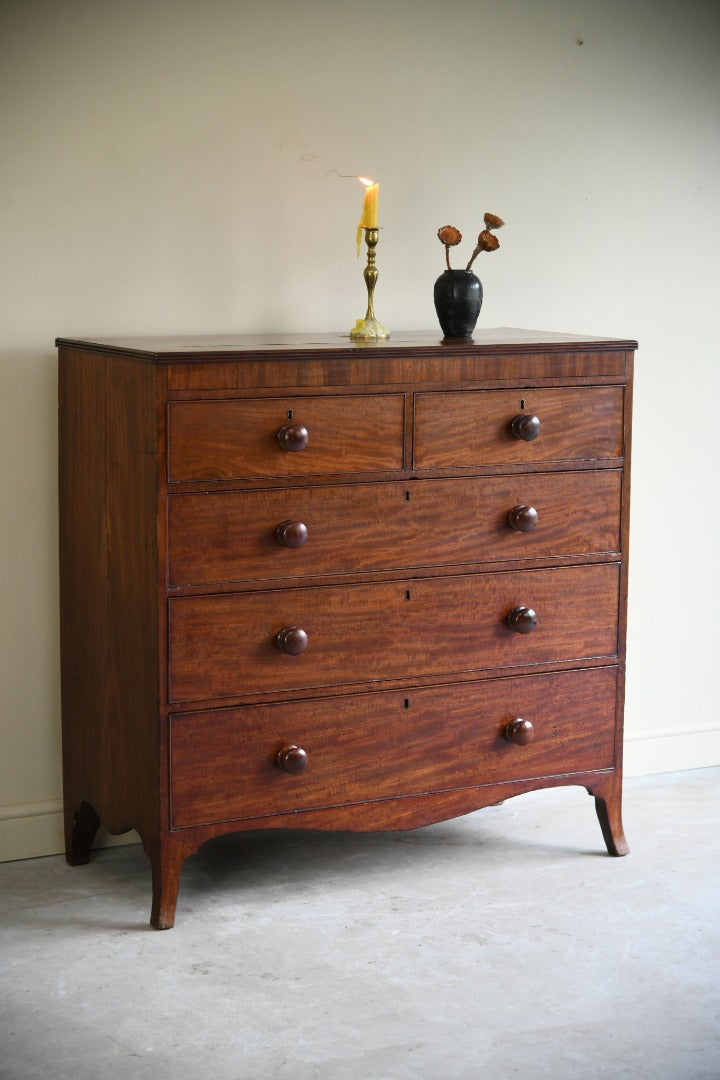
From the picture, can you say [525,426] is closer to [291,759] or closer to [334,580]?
[334,580]

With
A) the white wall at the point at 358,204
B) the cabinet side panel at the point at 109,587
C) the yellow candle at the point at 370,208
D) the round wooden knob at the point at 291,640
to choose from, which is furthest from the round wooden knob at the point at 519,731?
the yellow candle at the point at 370,208

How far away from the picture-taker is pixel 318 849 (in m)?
3.07

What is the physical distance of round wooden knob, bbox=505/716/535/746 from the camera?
9.37 ft

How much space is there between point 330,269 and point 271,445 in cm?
75

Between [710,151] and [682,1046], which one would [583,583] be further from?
[710,151]

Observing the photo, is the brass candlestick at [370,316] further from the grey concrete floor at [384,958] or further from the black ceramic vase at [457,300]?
the grey concrete floor at [384,958]

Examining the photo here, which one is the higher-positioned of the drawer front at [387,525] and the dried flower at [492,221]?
the dried flower at [492,221]

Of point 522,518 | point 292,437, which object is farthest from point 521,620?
point 292,437

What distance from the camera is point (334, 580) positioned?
268 centimetres

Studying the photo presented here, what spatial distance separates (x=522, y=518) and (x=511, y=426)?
18 centimetres

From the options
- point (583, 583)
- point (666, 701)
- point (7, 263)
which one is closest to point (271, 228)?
point (7, 263)

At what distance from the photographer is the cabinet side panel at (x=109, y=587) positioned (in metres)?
2.57

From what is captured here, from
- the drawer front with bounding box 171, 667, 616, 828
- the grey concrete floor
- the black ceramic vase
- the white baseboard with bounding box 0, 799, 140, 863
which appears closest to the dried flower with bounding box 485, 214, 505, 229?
the black ceramic vase

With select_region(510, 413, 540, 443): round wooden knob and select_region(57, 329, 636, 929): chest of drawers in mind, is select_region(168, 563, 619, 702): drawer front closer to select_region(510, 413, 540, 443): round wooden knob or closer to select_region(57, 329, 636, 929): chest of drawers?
select_region(57, 329, 636, 929): chest of drawers
